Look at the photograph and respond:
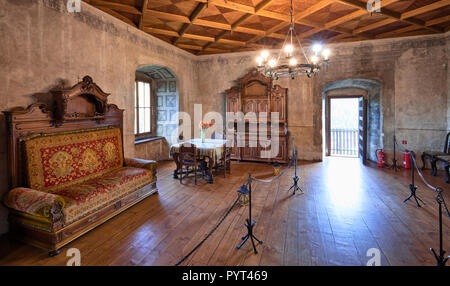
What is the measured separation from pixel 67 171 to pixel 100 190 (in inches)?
29.1

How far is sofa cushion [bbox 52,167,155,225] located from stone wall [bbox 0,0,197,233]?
1.06m

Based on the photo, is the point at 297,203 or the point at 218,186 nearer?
the point at 297,203

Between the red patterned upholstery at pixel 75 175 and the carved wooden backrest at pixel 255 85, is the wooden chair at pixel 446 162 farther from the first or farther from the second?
→ the red patterned upholstery at pixel 75 175

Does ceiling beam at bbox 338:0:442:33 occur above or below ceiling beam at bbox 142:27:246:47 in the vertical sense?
below

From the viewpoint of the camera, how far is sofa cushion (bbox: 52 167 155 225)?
10.3ft

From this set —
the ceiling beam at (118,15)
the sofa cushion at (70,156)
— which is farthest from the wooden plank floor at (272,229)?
the ceiling beam at (118,15)

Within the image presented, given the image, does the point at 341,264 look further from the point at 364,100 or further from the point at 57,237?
the point at 364,100

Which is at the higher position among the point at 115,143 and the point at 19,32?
the point at 19,32

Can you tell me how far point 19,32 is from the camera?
3.56 metres

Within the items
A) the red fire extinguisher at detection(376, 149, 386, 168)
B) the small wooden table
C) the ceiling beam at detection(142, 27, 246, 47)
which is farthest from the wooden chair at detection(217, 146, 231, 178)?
the red fire extinguisher at detection(376, 149, 386, 168)

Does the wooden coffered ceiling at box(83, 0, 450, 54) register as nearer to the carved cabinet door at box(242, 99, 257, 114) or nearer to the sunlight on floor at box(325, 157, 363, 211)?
the carved cabinet door at box(242, 99, 257, 114)
